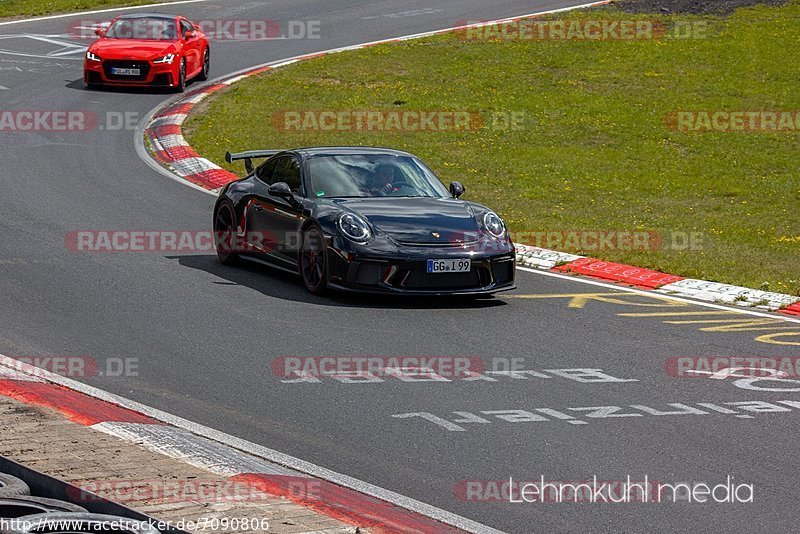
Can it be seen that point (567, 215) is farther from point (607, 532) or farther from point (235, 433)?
point (607, 532)

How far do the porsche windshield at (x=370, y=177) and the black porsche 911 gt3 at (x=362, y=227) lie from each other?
1 cm

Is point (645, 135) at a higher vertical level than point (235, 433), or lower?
higher

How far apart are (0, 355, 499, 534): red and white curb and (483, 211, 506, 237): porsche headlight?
494 cm

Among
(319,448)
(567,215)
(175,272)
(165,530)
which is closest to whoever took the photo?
(165,530)

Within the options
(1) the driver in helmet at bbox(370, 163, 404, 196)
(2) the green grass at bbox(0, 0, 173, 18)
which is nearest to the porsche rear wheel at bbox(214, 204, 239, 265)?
(1) the driver in helmet at bbox(370, 163, 404, 196)

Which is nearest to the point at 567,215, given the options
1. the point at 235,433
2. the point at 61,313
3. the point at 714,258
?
the point at 714,258

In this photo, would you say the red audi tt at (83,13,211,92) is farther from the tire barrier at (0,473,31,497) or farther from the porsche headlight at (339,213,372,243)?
the tire barrier at (0,473,31,497)

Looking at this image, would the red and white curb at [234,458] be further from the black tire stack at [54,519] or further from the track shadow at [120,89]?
the track shadow at [120,89]

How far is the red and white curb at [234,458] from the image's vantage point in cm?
659

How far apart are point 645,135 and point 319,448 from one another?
1728cm

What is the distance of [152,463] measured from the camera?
22.9ft

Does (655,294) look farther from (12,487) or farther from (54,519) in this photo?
(54,519)

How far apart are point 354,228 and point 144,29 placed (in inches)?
621

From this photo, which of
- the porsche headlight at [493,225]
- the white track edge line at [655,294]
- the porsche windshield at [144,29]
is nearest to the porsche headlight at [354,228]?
the porsche headlight at [493,225]
